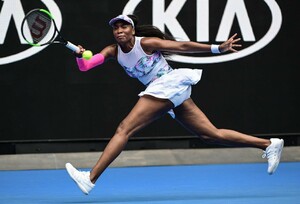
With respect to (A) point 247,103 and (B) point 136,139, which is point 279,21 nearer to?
(A) point 247,103

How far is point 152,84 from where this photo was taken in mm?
7430

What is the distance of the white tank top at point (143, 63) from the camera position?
7398 mm

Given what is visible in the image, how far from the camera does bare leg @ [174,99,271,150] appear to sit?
7.55 m

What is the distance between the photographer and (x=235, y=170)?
913 centimetres

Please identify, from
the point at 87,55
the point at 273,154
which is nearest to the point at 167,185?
the point at 273,154

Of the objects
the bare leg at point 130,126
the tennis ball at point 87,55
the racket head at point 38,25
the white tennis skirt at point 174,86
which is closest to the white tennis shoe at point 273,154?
the white tennis skirt at point 174,86

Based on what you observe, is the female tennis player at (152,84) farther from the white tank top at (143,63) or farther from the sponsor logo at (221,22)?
the sponsor logo at (221,22)

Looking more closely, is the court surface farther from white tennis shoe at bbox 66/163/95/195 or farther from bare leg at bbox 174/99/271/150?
bare leg at bbox 174/99/271/150

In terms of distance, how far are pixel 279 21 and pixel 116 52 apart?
9.84 feet

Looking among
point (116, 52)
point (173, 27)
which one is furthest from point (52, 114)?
point (116, 52)

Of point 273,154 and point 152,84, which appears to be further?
point 273,154

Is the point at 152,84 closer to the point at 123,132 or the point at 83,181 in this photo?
the point at 123,132

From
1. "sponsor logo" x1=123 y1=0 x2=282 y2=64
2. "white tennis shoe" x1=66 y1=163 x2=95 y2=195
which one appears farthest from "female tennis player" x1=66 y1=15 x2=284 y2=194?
"sponsor logo" x1=123 y1=0 x2=282 y2=64

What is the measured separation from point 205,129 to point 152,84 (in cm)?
63
